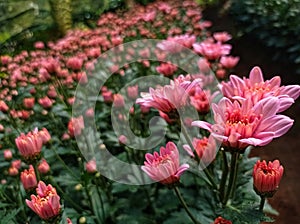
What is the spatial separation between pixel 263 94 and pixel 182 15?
448 centimetres

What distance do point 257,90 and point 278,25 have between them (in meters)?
3.51

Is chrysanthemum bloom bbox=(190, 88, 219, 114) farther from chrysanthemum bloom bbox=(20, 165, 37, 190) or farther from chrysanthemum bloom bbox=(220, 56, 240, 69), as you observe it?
chrysanthemum bloom bbox=(220, 56, 240, 69)

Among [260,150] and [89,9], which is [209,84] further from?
[89,9]

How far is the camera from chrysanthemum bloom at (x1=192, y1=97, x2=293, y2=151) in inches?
36.7

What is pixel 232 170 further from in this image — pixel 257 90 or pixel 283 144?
pixel 283 144

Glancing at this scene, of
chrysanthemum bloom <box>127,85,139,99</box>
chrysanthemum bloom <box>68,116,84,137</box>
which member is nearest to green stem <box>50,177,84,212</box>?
chrysanthemum bloom <box>68,116,84,137</box>

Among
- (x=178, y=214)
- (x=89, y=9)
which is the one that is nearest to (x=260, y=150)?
(x=178, y=214)

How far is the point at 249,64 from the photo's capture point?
16.0 ft

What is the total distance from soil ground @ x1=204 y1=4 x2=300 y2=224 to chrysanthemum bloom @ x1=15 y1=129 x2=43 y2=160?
1.61m

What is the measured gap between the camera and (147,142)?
6.68 ft

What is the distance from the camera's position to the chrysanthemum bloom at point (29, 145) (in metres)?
1.32

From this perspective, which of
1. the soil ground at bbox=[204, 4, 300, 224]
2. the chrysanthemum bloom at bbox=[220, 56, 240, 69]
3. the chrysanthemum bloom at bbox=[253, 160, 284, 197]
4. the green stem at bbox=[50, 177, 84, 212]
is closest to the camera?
the chrysanthemum bloom at bbox=[253, 160, 284, 197]

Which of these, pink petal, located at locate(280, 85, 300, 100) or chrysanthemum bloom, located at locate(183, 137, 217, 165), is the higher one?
pink petal, located at locate(280, 85, 300, 100)

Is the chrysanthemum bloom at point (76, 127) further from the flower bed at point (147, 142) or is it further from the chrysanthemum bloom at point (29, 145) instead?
the chrysanthemum bloom at point (29, 145)
